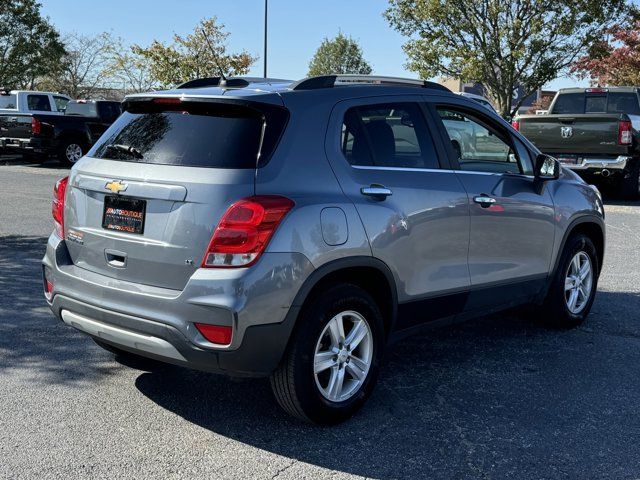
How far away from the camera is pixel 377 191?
→ 3857 millimetres

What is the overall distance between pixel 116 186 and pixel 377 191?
4.39ft

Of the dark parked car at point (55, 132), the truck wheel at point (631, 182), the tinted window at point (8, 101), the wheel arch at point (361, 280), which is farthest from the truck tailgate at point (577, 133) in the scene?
the tinted window at point (8, 101)

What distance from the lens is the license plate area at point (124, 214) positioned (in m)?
3.57

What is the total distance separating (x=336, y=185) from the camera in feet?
12.1

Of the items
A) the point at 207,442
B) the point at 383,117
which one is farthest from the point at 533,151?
the point at 207,442

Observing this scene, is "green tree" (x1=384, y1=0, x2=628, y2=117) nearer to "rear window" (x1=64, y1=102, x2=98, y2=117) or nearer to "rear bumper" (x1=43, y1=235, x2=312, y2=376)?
"rear window" (x1=64, y1=102, x2=98, y2=117)

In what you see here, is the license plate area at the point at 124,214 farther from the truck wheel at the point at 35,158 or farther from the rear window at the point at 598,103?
the truck wheel at the point at 35,158

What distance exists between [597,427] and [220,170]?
236 cm

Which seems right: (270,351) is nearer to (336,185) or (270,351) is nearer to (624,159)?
(336,185)

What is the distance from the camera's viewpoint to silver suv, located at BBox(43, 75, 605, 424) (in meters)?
3.35

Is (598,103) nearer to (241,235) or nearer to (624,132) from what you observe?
(624,132)

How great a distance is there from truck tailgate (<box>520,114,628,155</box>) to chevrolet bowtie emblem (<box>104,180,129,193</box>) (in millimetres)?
10664

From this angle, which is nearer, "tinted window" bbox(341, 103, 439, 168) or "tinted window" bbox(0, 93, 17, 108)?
"tinted window" bbox(341, 103, 439, 168)

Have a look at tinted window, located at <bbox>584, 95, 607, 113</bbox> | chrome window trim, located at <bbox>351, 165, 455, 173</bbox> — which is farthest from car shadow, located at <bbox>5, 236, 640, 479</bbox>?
tinted window, located at <bbox>584, 95, 607, 113</bbox>
